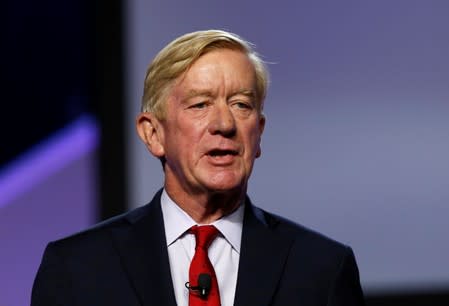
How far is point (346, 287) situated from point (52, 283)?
0.64m

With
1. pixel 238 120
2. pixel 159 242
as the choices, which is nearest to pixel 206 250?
pixel 159 242

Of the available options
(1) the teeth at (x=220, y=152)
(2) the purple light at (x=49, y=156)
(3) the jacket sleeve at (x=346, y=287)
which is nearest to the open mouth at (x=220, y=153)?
(1) the teeth at (x=220, y=152)

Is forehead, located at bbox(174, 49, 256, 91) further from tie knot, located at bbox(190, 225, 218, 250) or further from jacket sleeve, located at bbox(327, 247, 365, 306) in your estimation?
jacket sleeve, located at bbox(327, 247, 365, 306)

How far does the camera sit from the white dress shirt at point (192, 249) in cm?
224

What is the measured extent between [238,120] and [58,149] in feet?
4.96

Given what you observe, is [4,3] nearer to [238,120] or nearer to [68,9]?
[68,9]

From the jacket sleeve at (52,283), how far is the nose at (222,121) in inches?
17.5

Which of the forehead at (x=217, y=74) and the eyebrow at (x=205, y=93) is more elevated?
the forehead at (x=217, y=74)

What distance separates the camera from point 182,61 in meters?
2.31

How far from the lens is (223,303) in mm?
2215

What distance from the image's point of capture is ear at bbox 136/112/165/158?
2412 mm

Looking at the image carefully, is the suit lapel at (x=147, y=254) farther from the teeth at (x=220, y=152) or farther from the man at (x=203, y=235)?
the teeth at (x=220, y=152)

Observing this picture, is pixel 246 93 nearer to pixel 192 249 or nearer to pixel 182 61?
pixel 182 61

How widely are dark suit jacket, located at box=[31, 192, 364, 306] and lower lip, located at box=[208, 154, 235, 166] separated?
18 centimetres
